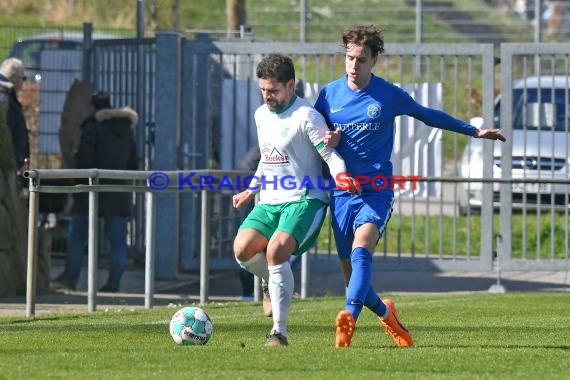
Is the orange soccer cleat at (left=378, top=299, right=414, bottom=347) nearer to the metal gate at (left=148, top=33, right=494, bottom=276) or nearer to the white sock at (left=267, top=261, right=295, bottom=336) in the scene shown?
the white sock at (left=267, top=261, right=295, bottom=336)

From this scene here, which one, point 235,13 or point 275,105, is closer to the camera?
point 275,105

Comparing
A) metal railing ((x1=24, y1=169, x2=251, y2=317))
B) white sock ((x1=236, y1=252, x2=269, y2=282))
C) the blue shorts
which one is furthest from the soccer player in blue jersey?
metal railing ((x1=24, y1=169, x2=251, y2=317))

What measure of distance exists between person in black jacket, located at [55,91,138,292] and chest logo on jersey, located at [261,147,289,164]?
605cm

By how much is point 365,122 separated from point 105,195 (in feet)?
20.9

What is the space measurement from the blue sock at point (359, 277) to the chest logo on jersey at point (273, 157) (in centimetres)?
71

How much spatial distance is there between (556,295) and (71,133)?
5.58 m

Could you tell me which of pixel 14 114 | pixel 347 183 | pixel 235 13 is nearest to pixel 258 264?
pixel 347 183

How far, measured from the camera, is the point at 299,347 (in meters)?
9.25

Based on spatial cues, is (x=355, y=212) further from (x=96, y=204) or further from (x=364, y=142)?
(x=96, y=204)

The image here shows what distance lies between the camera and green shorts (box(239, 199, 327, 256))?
372 inches

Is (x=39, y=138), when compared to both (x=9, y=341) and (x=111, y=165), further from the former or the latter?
(x=9, y=341)

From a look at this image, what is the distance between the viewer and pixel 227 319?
1199cm

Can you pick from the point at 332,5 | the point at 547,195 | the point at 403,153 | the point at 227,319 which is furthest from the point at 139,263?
the point at 332,5

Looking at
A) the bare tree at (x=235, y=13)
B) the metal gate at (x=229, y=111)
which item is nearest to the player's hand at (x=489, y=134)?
the metal gate at (x=229, y=111)
